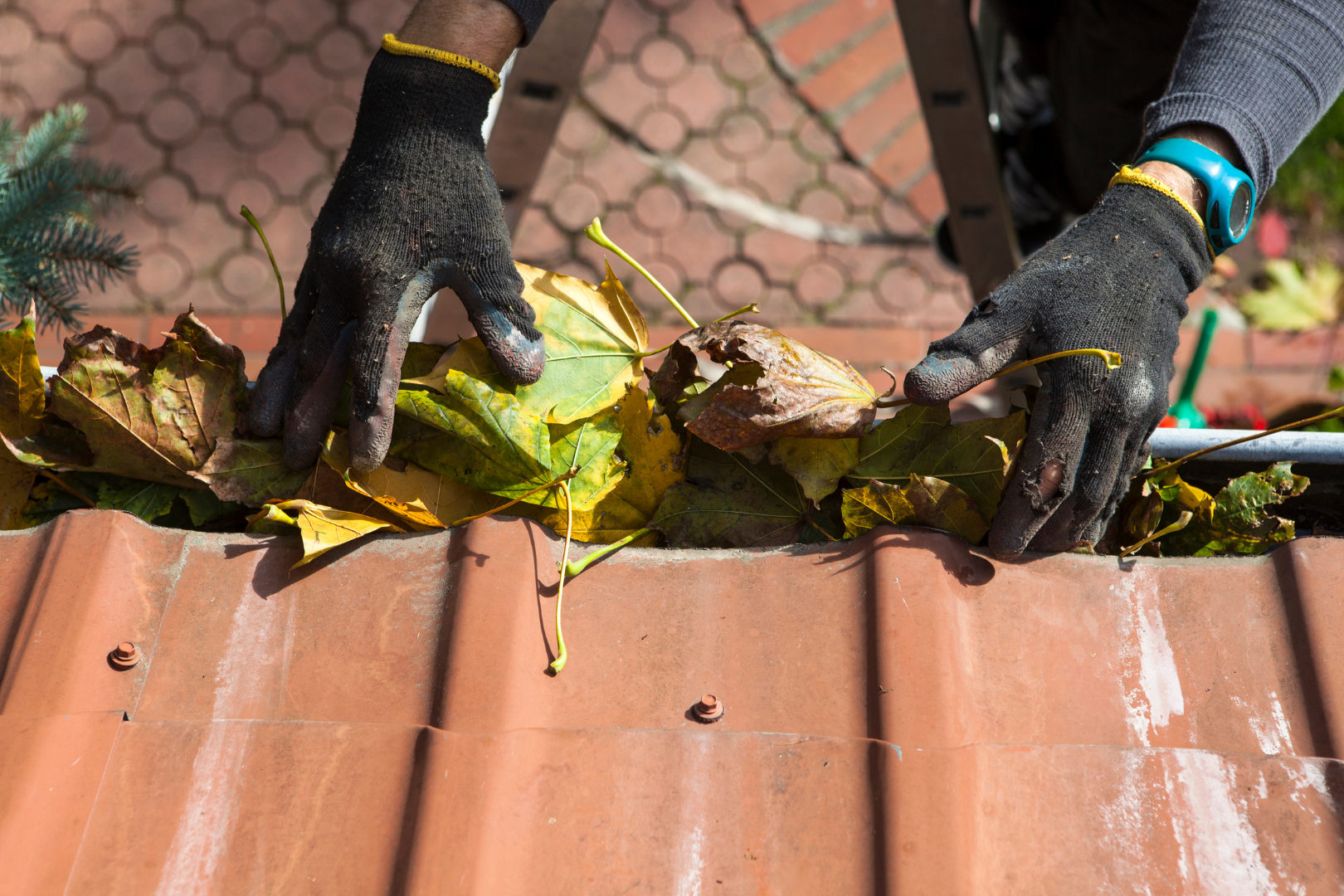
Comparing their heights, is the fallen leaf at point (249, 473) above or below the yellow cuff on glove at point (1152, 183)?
below

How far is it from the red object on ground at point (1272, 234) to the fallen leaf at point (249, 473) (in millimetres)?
3608

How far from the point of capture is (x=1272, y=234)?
3439 millimetres

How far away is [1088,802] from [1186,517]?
1.38 ft

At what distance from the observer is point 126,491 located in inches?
46.7

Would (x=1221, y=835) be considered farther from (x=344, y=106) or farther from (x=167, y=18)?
(x=167, y=18)

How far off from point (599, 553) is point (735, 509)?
19cm

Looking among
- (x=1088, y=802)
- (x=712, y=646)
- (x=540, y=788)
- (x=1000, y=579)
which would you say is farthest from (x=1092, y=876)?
(x=540, y=788)

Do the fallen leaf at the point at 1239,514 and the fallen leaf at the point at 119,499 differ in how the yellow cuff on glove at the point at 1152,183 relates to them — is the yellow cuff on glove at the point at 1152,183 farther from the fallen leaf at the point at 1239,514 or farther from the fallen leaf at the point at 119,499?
the fallen leaf at the point at 119,499

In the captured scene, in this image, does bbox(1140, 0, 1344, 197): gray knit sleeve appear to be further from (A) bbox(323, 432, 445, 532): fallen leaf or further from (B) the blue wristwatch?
(A) bbox(323, 432, 445, 532): fallen leaf

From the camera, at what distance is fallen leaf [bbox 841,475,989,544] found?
107 centimetres

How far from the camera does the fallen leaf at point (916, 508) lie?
107 cm

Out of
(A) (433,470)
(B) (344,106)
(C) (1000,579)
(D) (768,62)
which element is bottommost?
(C) (1000,579)

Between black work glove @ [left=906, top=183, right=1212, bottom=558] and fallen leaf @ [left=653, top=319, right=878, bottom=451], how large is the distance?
8 centimetres

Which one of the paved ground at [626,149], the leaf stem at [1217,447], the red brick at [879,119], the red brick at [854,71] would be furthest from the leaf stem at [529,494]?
the red brick at [854,71]
